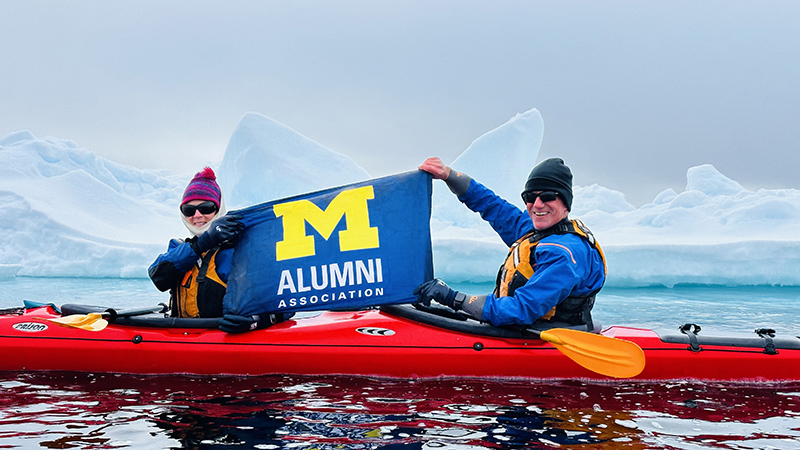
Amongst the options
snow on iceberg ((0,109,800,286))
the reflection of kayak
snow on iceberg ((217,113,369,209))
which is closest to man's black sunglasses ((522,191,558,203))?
the reflection of kayak

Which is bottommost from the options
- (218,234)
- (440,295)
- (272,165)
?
(440,295)

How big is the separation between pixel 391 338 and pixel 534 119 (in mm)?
15891

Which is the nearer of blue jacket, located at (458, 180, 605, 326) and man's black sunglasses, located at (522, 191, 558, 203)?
blue jacket, located at (458, 180, 605, 326)

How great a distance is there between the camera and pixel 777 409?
300 centimetres

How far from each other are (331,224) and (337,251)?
0.17 metres

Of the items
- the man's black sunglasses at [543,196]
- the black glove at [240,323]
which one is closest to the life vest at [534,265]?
the man's black sunglasses at [543,196]

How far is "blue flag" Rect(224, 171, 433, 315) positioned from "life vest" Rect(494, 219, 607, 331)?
489 mm

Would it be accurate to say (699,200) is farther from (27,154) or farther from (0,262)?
(27,154)

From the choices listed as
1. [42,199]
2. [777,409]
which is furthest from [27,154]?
[777,409]

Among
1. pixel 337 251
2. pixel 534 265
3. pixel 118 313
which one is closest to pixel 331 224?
pixel 337 251

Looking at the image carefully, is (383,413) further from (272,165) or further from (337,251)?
(272,165)

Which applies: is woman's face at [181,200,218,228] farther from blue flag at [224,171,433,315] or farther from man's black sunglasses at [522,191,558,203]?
man's black sunglasses at [522,191,558,203]

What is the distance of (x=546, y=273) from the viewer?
10.2 ft

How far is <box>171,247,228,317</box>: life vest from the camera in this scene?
3711 mm
